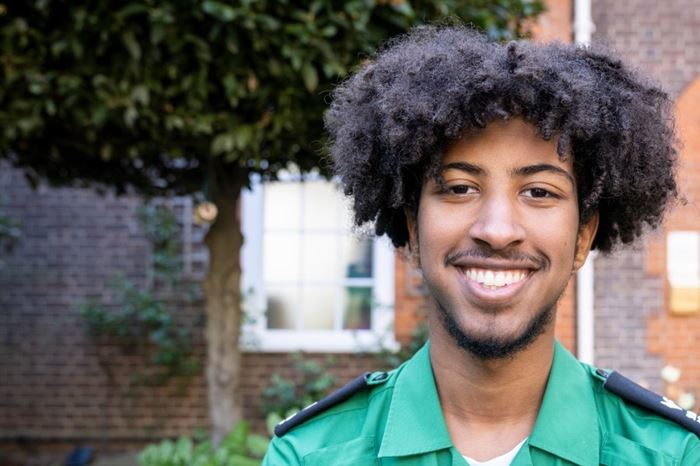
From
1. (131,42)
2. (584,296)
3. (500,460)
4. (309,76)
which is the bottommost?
(500,460)

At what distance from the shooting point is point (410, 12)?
169 inches

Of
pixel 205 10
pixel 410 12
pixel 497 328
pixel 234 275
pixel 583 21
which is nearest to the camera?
pixel 497 328

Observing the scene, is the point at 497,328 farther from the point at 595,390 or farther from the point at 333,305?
the point at 333,305

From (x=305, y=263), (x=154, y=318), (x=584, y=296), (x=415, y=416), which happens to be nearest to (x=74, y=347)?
(x=154, y=318)

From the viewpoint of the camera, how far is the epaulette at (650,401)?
6.85ft

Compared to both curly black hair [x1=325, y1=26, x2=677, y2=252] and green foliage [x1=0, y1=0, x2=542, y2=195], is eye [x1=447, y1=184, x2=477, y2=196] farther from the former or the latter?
green foliage [x1=0, y1=0, x2=542, y2=195]

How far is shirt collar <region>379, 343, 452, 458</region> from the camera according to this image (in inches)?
84.4

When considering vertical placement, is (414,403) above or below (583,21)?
below

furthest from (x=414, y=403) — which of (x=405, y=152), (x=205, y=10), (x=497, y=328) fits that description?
(x=205, y=10)

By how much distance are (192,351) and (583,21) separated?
156 inches

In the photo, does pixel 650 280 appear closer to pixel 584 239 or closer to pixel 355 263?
pixel 355 263

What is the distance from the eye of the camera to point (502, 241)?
2.06 m

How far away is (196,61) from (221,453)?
191 cm

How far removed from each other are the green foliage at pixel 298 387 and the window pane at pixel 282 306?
1.20ft
